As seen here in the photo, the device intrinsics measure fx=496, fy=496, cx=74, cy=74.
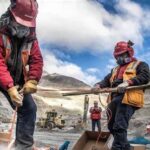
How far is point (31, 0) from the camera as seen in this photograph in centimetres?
529

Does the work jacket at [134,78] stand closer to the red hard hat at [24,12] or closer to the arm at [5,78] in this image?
the red hard hat at [24,12]

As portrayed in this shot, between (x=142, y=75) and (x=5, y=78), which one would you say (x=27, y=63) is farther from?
(x=142, y=75)

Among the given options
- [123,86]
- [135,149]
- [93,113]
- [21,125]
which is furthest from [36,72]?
[93,113]

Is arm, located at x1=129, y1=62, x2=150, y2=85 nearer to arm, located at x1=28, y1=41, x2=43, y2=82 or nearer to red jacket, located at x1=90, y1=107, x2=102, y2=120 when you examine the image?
arm, located at x1=28, y1=41, x2=43, y2=82

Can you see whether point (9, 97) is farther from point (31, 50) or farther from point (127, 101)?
point (127, 101)

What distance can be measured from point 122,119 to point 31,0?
8.99 ft

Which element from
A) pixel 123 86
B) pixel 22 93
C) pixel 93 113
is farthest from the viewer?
pixel 93 113

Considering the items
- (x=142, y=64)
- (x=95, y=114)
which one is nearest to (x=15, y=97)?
(x=142, y=64)

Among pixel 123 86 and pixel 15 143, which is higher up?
pixel 123 86

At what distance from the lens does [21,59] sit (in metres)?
5.18

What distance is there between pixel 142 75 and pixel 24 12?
276 centimetres

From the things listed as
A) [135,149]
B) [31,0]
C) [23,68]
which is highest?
[31,0]

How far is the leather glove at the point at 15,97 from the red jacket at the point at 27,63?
0.07 meters

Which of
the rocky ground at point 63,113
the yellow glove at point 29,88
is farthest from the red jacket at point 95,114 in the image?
the yellow glove at point 29,88
